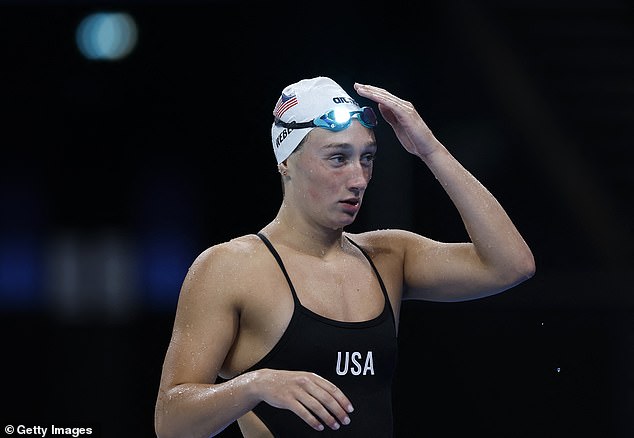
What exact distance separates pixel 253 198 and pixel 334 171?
1.89 metres

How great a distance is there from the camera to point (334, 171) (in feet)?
9.14

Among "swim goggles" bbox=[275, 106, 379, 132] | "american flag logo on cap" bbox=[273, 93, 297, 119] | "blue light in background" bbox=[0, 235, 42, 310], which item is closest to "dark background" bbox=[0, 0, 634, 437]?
"blue light in background" bbox=[0, 235, 42, 310]

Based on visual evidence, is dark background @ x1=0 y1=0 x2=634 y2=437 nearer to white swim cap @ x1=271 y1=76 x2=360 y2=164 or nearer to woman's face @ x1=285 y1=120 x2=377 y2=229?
white swim cap @ x1=271 y1=76 x2=360 y2=164

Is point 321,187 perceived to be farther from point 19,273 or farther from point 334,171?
point 19,273

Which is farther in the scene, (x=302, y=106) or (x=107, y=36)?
(x=107, y=36)

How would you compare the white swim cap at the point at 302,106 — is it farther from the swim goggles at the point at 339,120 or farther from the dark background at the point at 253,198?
the dark background at the point at 253,198

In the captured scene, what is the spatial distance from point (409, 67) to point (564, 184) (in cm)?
91

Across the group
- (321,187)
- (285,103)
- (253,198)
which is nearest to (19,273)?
(253,198)

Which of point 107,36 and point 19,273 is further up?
point 107,36

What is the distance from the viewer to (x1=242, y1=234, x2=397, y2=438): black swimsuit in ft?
8.86

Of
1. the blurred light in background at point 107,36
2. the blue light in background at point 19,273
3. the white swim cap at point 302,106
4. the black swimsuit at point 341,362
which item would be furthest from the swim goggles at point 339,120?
the blue light in background at point 19,273

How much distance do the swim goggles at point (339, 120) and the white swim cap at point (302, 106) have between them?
0.04 ft

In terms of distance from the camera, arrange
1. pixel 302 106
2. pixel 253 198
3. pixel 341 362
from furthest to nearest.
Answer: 1. pixel 253 198
2. pixel 302 106
3. pixel 341 362

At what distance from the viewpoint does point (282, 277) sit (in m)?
2.78
